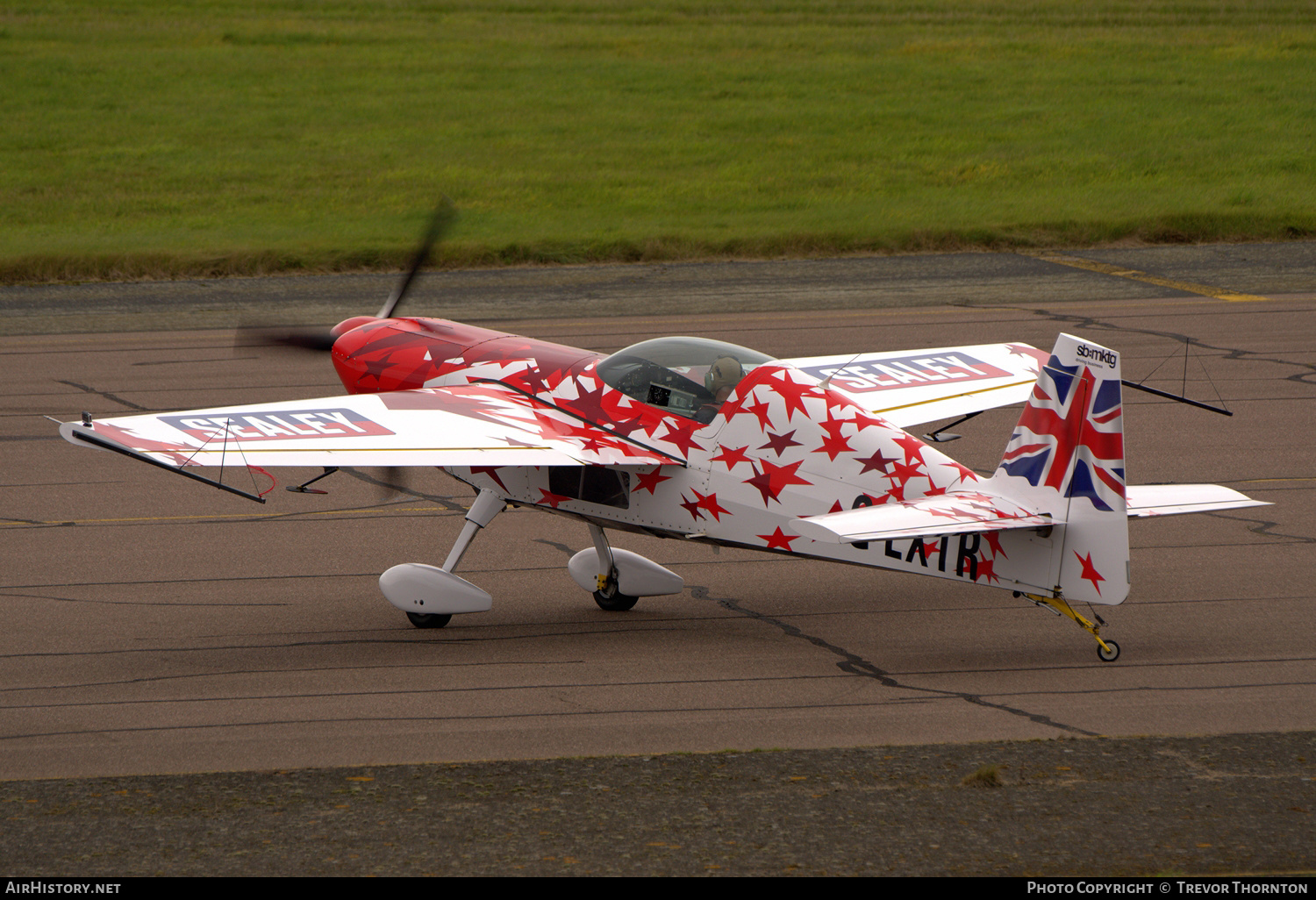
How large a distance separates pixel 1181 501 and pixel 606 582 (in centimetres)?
473

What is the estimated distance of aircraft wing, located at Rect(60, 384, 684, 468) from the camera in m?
10.6

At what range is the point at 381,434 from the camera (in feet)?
37.4

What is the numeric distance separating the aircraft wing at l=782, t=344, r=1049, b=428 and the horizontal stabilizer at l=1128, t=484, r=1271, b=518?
9.52ft

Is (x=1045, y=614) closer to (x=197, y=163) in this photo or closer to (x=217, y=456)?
(x=217, y=456)

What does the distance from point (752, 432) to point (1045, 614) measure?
3.04m

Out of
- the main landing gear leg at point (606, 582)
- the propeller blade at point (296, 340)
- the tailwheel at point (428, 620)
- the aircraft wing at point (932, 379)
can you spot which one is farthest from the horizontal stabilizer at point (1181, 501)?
the propeller blade at point (296, 340)

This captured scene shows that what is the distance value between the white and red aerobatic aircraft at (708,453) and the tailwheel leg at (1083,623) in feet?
0.06

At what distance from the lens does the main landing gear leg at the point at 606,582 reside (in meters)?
12.5

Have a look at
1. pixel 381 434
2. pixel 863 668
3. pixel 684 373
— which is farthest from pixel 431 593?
pixel 863 668

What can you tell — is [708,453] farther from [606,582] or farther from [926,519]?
[926,519]

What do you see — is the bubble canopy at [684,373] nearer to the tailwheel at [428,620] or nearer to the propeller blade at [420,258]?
the tailwheel at [428,620]
